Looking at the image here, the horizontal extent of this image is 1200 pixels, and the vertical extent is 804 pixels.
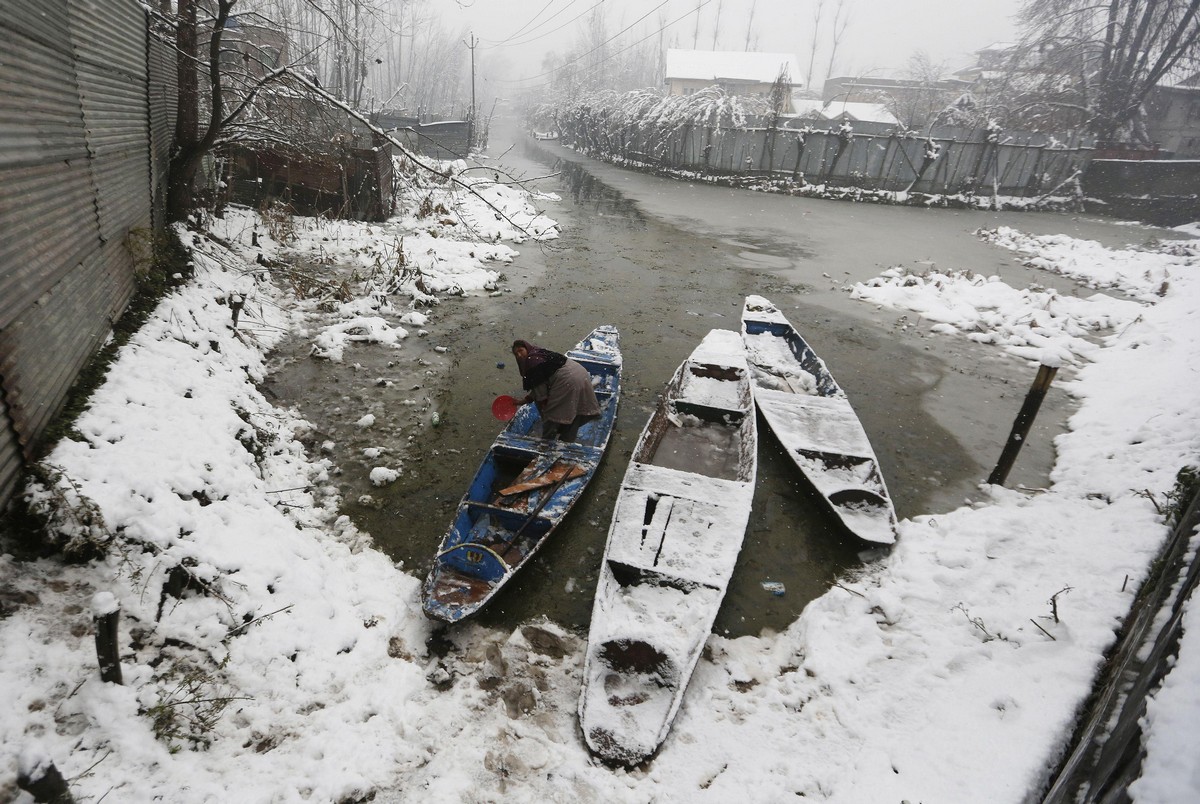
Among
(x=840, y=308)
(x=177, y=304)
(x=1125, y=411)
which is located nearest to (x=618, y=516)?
(x=177, y=304)

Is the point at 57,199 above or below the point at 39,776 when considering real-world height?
above

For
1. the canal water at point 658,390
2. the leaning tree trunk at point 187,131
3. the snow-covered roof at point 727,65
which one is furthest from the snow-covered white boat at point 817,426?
the snow-covered roof at point 727,65

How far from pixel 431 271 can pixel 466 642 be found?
30.4 ft

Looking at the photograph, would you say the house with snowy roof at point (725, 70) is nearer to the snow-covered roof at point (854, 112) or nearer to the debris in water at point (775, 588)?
the snow-covered roof at point (854, 112)

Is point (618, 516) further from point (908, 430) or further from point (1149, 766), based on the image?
point (908, 430)

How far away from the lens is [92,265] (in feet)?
16.5

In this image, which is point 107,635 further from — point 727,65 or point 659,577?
point 727,65

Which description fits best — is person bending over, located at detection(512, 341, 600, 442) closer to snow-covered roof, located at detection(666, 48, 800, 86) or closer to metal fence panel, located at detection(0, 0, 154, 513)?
metal fence panel, located at detection(0, 0, 154, 513)

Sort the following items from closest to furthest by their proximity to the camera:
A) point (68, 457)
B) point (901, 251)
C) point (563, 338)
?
point (68, 457) < point (563, 338) < point (901, 251)

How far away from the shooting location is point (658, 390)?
27.8 ft

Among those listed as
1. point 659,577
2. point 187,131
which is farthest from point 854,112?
point 659,577

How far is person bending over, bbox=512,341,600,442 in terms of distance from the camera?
19.2 ft

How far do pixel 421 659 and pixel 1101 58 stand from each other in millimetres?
42628

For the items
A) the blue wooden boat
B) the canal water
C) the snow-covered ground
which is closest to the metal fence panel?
the snow-covered ground
